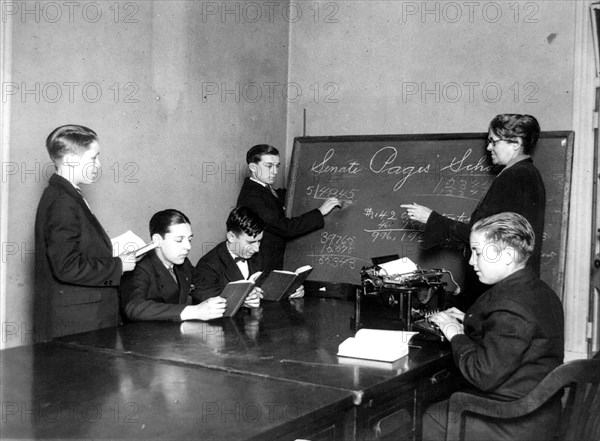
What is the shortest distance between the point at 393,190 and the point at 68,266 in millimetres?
2484

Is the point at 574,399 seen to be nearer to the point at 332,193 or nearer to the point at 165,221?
the point at 165,221

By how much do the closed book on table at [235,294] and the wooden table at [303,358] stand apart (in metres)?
0.06

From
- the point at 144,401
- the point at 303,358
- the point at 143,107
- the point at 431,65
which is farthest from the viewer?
the point at 431,65

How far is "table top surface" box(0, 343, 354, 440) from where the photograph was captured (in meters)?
1.80

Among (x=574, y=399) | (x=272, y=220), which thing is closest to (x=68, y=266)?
(x=272, y=220)

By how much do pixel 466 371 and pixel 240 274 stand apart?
1758 mm

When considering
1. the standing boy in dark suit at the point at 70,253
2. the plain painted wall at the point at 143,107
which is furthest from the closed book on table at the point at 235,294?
the plain painted wall at the point at 143,107

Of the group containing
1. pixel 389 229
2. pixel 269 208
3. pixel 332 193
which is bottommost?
pixel 389 229

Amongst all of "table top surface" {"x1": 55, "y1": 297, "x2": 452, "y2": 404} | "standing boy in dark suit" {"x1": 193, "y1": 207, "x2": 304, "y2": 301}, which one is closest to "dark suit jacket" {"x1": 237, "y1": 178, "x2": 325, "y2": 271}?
"standing boy in dark suit" {"x1": 193, "y1": 207, "x2": 304, "y2": 301}

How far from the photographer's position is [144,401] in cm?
202

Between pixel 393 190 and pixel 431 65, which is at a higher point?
pixel 431 65

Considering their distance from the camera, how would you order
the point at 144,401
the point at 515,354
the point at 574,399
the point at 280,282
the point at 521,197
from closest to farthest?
1. the point at 144,401
2. the point at 574,399
3. the point at 515,354
4. the point at 521,197
5. the point at 280,282

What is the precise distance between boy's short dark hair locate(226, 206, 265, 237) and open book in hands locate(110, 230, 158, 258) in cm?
64

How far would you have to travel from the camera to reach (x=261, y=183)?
189 inches
